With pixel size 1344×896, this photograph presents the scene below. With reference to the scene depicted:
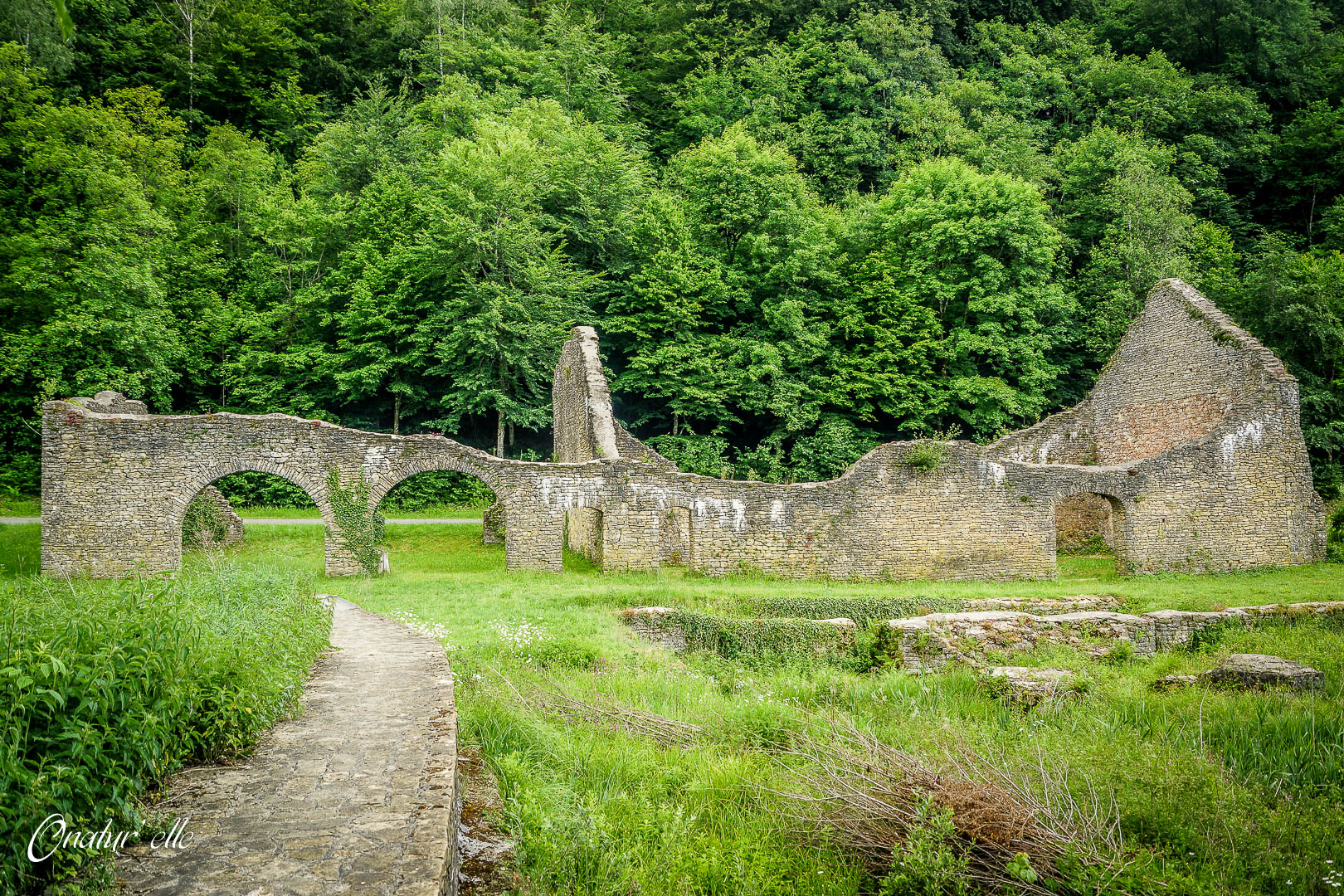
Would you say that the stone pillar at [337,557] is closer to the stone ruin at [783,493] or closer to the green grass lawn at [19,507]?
the stone ruin at [783,493]

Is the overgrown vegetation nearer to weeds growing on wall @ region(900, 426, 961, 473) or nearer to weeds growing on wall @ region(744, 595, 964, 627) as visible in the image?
weeds growing on wall @ region(744, 595, 964, 627)

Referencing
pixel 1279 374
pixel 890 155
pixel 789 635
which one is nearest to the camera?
pixel 789 635

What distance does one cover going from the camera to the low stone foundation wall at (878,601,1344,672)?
11039 millimetres

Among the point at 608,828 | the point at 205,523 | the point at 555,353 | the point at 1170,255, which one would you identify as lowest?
the point at 608,828

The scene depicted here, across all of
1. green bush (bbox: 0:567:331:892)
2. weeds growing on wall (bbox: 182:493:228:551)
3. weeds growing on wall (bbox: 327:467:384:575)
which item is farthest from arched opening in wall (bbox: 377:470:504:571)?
green bush (bbox: 0:567:331:892)

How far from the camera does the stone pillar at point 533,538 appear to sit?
60.1 ft

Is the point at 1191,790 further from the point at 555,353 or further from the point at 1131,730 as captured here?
the point at 555,353

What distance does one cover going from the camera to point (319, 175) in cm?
3394

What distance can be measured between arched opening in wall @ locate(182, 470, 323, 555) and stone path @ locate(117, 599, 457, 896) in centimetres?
1506

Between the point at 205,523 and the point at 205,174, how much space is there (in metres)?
19.7

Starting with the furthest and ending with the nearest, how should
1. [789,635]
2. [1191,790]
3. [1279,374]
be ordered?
[1279,374]
[789,635]
[1191,790]

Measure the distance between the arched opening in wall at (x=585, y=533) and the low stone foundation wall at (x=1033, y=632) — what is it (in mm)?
9475

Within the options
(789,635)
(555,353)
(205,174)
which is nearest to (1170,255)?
(555,353)

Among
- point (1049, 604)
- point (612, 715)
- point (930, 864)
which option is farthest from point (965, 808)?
point (1049, 604)
